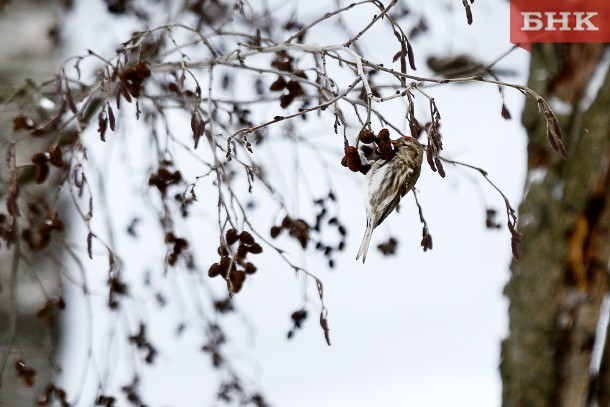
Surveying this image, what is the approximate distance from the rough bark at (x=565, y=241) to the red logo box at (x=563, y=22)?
0.04m

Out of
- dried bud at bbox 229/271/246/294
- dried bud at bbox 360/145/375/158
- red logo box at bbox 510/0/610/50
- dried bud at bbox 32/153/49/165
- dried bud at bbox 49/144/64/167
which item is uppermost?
red logo box at bbox 510/0/610/50

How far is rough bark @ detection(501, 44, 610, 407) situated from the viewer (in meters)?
2.26

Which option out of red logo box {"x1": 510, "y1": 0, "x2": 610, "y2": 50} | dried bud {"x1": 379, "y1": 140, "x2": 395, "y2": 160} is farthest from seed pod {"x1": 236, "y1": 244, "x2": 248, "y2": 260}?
red logo box {"x1": 510, "y1": 0, "x2": 610, "y2": 50}

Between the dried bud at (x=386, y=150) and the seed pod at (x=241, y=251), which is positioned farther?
the seed pod at (x=241, y=251)

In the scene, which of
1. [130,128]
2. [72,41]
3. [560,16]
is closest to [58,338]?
[130,128]

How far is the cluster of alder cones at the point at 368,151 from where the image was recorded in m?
1.16

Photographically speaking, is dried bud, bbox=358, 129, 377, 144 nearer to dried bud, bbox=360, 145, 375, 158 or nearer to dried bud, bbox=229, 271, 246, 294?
dried bud, bbox=360, 145, 375, 158

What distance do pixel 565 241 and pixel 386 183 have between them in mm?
1208

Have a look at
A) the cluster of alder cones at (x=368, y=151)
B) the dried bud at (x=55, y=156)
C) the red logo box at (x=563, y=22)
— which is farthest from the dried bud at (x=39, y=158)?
the red logo box at (x=563, y=22)

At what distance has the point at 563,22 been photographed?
7.80 feet

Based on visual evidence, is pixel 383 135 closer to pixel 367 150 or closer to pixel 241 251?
pixel 367 150

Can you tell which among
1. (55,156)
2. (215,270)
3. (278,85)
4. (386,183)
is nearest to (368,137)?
Result: (386,183)

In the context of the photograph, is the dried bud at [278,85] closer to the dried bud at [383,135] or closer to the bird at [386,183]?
the bird at [386,183]

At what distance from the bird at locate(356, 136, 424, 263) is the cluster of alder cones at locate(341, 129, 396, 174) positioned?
0.05 ft
